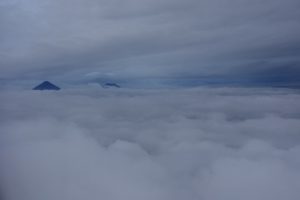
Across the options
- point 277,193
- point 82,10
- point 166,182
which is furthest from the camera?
point 82,10

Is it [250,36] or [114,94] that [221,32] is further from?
[114,94]

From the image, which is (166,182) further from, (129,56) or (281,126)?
(129,56)

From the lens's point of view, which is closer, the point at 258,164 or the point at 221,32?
the point at 258,164

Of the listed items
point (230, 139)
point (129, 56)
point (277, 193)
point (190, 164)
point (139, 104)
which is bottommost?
point (277, 193)

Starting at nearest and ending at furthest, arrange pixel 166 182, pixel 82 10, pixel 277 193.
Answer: pixel 277 193, pixel 166 182, pixel 82 10

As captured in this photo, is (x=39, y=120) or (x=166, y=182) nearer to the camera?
(x=166, y=182)

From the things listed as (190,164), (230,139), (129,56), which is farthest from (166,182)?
(129,56)

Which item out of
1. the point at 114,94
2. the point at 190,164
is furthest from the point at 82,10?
the point at 190,164

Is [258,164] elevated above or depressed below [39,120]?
below

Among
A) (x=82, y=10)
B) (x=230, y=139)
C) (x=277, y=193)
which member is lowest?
(x=277, y=193)
